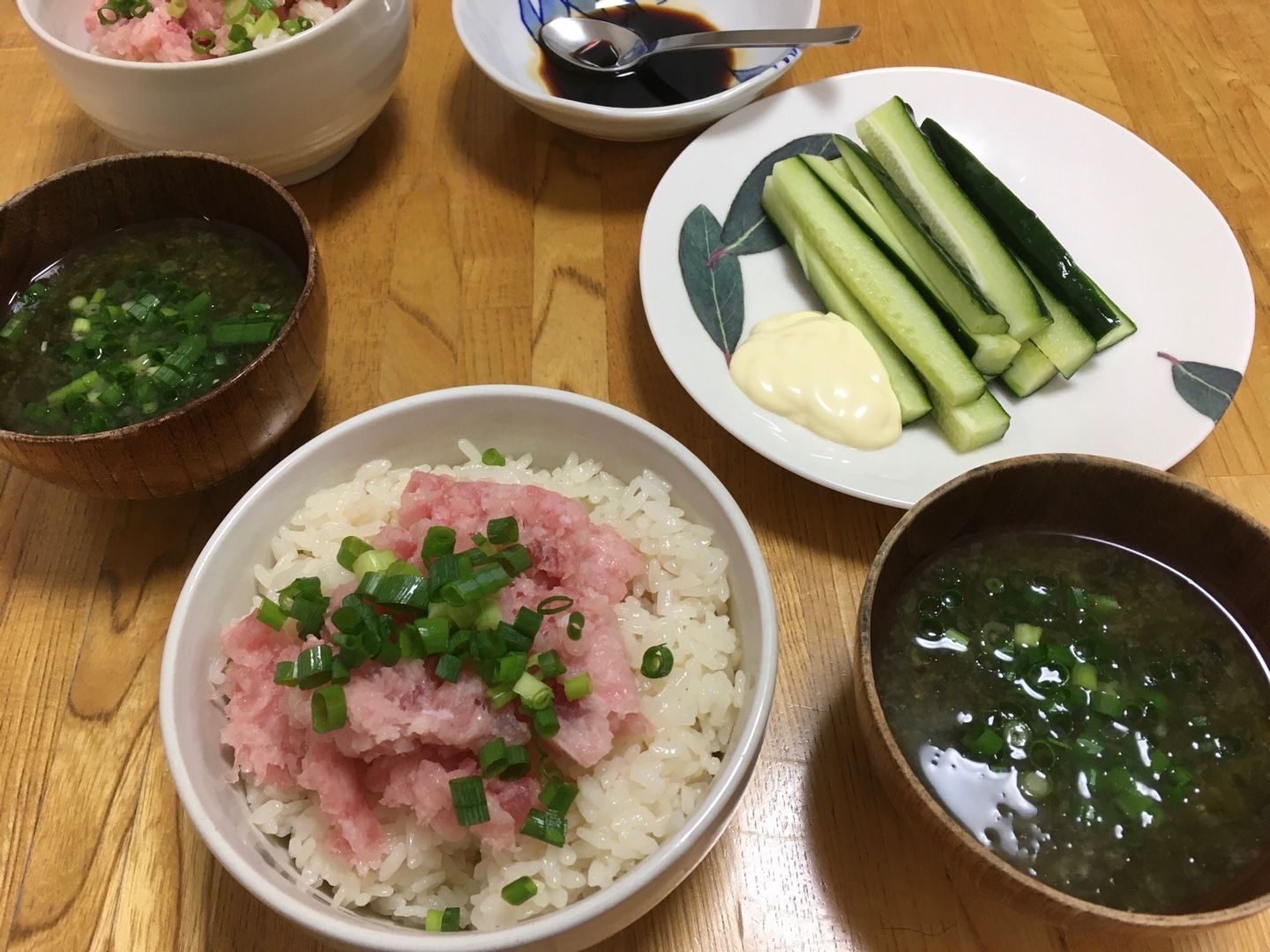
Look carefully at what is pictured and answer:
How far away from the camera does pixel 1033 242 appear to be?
1913 mm

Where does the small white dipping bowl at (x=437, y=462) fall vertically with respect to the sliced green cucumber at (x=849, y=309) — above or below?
below

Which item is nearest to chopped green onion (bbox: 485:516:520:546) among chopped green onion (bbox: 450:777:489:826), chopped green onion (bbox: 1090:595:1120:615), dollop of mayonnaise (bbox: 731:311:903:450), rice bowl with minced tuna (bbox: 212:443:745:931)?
rice bowl with minced tuna (bbox: 212:443:745:931)

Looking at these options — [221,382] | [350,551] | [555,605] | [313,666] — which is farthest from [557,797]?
[221,382]

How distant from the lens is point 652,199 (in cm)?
196

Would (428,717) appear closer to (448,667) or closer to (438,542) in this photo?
(448,667)

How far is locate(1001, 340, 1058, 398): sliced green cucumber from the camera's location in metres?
1.77

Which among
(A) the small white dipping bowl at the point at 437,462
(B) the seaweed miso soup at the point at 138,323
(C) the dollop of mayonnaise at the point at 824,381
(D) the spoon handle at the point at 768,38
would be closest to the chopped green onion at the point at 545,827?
(A) the small white dipping bowl at the point at 437,462

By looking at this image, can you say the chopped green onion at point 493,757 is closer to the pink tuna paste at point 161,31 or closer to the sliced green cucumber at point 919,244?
the sliced green cucumber at point 919,244

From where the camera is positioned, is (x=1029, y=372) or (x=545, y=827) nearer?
(x=545, y=827)

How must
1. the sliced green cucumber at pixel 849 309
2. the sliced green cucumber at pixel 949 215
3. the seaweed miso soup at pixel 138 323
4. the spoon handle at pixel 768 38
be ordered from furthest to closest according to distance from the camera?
the spoon handle at pixel 768 38
the sliced green cucumber at pixel 949 215
the sliced green cucumber at pixel 849 309
the seaweed miso soup at pixel 138 323

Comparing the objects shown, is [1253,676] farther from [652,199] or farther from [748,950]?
[652,199]

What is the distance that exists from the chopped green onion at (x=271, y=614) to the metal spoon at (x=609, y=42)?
166 cm

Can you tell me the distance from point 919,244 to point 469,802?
4.88ft

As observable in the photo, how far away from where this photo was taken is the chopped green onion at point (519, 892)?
3.63ft
